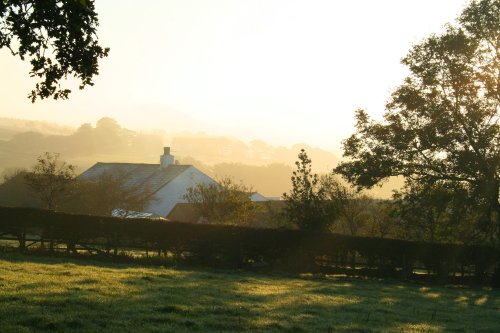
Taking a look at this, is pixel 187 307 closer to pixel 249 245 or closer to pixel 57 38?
pixel 57 38

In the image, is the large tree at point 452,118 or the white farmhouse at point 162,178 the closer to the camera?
the large tree at point 452,118

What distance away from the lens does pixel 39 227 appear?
92.8 feet

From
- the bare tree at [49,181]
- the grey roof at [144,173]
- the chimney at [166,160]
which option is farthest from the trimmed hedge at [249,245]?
the chimney at [166,160]

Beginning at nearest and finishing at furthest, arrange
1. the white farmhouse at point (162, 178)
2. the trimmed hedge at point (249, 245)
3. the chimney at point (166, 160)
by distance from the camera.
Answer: the trimmed hedge at point (249, 245) → the white farmhouse at point (162, 178) → the chimney at point (166, 160)

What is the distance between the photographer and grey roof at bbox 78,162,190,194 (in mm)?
66375

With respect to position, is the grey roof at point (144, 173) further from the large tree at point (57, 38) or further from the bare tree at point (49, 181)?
the large tree at point (57, 38)

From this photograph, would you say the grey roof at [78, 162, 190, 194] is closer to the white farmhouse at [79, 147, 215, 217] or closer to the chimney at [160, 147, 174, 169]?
the white farmhouse at [79, 147, 215, 217]

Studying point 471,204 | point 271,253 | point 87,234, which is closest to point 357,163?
point 471,204

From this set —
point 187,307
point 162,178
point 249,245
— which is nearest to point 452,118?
point 249,245

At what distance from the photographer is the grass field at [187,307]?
10.8 m

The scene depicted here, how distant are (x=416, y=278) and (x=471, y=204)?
20.6 ft

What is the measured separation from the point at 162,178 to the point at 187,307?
56608 millimetres

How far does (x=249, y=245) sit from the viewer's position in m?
30.4

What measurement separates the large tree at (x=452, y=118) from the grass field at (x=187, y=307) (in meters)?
16.2
